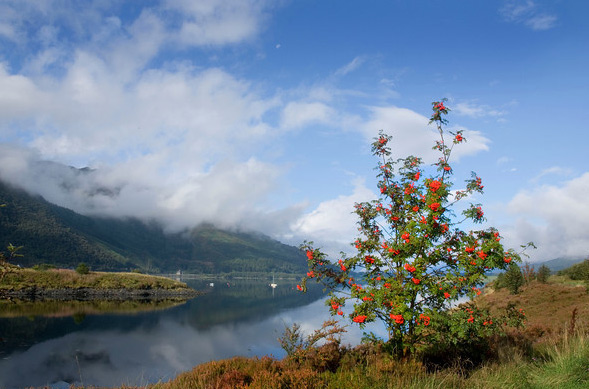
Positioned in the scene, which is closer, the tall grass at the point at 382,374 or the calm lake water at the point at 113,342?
the tall grass at the point at 382,374

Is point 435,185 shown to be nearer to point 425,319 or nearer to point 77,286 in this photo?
point 425,319

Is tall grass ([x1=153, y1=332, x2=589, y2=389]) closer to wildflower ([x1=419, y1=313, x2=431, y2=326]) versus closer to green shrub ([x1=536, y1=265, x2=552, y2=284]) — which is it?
wildflower ([x1=419, y1=313, x2=431, y2=326])

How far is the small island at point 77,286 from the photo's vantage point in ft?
224

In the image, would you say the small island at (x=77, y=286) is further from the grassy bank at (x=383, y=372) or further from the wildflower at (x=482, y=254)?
the wildflower at (x=482, y=254)

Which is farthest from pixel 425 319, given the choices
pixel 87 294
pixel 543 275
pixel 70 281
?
pixel 70 281

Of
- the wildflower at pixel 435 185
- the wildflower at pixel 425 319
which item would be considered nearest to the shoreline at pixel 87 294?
the wildflower at pixel 425 319

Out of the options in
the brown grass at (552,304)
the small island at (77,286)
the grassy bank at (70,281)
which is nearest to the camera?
the brown grass at (552,304)

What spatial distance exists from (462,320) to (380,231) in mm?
3326

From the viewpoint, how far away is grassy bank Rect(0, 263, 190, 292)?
2721 inches

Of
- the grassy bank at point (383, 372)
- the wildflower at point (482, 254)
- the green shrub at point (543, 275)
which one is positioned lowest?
the green shrub at point (543, 275)

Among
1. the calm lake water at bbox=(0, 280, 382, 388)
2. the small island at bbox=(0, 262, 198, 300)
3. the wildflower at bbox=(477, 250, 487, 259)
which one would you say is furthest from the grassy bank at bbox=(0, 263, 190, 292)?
the wildflower at bbox=(477, 250, 487, 259)

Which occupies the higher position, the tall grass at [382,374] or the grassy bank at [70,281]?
the tall grass at [382,374]

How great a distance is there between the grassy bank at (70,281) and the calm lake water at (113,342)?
57.7ft

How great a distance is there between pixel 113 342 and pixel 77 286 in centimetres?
5134
